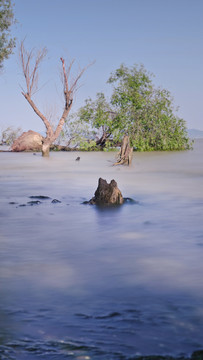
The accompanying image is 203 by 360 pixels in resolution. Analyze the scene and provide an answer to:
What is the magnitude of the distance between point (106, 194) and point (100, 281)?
601 centimetres

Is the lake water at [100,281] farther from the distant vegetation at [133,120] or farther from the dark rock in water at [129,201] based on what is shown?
the distant vegetation at [133,120]

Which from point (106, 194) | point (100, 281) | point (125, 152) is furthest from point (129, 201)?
point (125, 152)

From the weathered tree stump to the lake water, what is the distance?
299 mm

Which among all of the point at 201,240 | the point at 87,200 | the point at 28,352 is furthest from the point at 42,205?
the point at 28,352

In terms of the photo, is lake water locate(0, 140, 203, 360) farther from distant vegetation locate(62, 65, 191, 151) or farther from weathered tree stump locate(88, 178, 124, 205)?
distant vegetation locate(62, 65, 191, 151)

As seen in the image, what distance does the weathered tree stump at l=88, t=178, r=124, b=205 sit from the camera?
10.8 meters

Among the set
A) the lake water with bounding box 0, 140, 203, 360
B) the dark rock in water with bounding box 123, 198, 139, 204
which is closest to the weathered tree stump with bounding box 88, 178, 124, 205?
the dark rock in water with bounding box 123, 198, 139, 204

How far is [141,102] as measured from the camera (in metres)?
37.8

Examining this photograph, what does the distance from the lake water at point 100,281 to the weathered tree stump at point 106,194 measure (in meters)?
0.30

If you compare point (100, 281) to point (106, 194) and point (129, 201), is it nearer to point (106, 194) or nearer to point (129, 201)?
point (106, 194)

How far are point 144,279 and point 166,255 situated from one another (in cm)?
115

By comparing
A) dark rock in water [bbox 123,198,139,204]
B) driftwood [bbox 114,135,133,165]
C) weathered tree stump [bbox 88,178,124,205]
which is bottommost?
dark rock in water [bbox 123,198,139,204]

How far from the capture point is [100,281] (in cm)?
491

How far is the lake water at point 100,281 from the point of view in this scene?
3.41 metres
